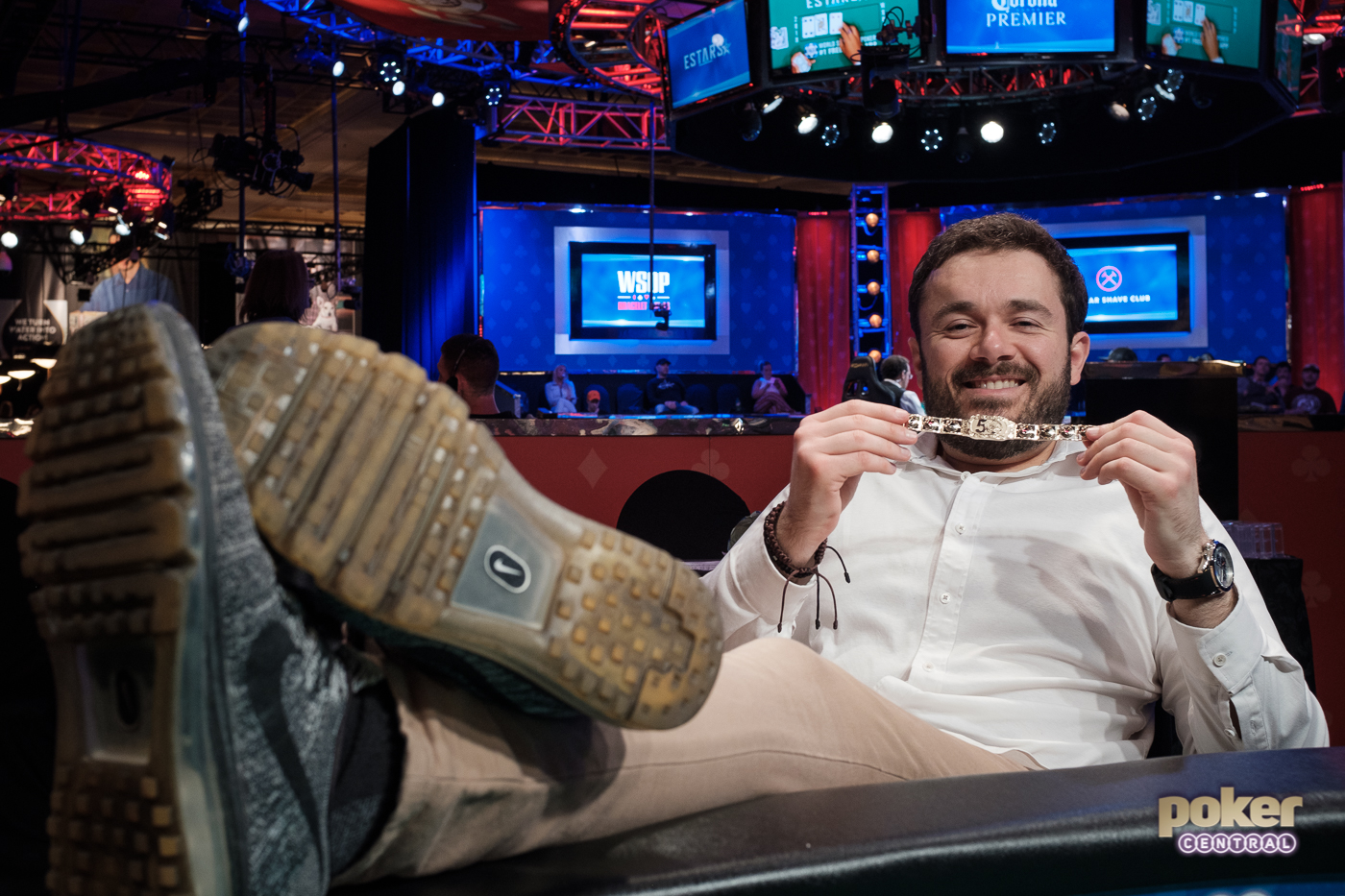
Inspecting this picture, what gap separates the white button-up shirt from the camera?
4.60 feet

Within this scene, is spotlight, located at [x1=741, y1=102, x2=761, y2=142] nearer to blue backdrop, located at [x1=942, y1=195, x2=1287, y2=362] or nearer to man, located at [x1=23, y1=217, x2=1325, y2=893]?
blue backdrop, located at [x1=942, y1=195, x2=1287, y2=362]

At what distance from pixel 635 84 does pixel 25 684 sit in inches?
340

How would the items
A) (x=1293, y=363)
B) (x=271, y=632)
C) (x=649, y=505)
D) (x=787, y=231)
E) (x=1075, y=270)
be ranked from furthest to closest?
(x=787, y=231)
(x=1293, y=363)
(x=649, y=505)
(x=1075, y=270)
(x=271, y=632)

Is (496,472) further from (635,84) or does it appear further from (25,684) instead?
(635,84)

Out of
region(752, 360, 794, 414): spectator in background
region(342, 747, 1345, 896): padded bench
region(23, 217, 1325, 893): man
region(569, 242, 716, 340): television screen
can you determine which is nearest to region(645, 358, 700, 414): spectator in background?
region(752, 360, 794, 414): spectator in background

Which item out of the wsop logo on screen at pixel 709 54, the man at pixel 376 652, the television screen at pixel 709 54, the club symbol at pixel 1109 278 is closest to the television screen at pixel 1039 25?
the television screen at pixel 709 54

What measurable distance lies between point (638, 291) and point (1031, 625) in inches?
481

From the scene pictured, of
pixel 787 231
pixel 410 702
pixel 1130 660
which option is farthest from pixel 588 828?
pixel 787 231

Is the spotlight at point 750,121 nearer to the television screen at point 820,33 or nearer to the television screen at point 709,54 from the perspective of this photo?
the television screen at point 709,54

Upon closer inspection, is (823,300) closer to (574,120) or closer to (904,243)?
(904,243)

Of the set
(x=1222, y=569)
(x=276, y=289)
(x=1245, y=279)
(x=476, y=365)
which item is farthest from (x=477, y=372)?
(x=1245, y=279)

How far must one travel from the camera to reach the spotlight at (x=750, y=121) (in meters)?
7.77

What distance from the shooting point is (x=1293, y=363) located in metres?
12.8

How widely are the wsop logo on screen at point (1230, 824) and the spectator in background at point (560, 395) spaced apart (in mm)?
10801
